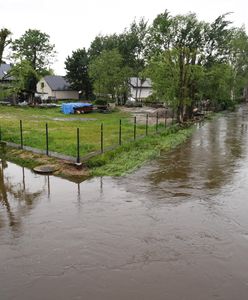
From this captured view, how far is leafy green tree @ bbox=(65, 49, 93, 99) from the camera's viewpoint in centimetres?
5481

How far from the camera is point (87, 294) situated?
586 cm

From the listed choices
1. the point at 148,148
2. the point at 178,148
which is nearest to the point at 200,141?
the point at 178,148

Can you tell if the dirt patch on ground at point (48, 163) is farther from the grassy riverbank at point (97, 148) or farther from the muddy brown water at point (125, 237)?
the muddy brown water at point (125, 237)

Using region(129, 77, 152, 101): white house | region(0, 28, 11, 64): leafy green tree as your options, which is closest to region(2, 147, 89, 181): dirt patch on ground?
region(0, 28, 11, 64): leafy green tree

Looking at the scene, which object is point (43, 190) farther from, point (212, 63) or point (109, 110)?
point (212, 63)

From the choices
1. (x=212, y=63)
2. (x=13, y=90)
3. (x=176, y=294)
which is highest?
(x=212, y=63)

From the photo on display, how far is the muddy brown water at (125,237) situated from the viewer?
6.11 metres

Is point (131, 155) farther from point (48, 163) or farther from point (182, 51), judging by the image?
point (182, 51)

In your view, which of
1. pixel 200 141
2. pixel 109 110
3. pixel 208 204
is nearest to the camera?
pixel 208 204

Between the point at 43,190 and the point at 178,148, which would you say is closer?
the point at 43,190

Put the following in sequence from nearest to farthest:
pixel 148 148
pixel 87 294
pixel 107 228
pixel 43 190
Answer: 1. pixel 87 294
2. pixel 107 228
3. pixel 43 190
4. pixel 148 148

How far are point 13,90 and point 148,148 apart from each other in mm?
8643

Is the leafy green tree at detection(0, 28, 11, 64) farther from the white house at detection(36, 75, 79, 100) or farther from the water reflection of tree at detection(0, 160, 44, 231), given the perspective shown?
the white house at detection(36, 75, 79, 100)

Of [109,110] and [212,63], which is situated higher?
[212,63]
